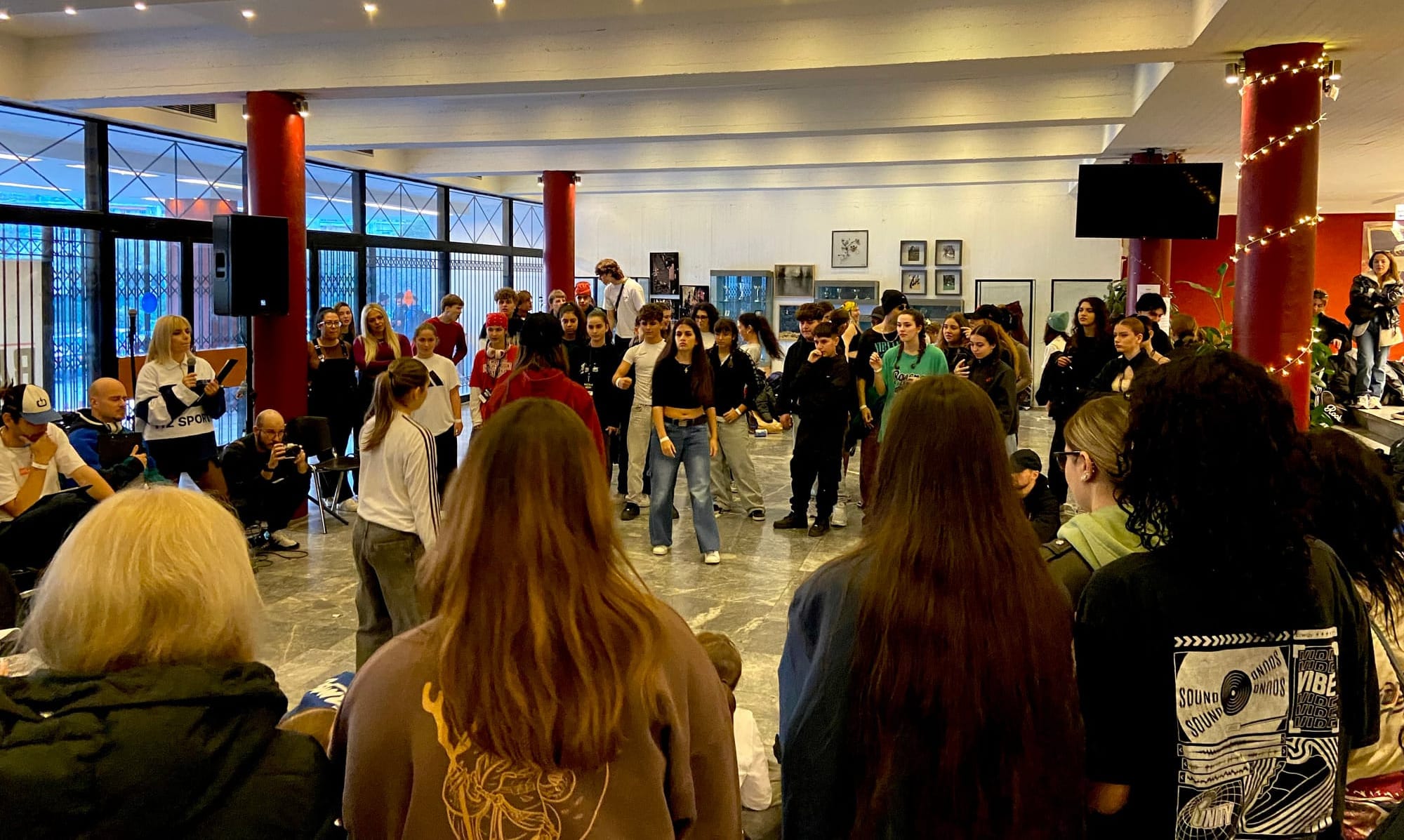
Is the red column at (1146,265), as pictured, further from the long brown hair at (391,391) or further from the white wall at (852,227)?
the long brown hair at (391,391)

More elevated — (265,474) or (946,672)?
(946,672)

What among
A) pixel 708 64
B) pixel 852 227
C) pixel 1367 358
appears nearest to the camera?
pixel 708 64

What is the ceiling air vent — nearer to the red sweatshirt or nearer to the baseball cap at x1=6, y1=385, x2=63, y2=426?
the baseball cap at x1=6, y1=385, x2=63, y2=426

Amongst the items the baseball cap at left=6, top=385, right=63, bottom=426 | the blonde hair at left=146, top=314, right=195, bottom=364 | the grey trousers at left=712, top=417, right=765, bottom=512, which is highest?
the blonde hair at left=146, top=314, right=195, bottom=364

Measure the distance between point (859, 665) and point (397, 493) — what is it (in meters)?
2.57

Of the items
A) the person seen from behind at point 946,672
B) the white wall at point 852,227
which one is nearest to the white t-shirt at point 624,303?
the white wall at point 852,227

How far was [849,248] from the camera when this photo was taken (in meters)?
17.1

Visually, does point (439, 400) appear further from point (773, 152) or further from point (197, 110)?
point (773, 152)

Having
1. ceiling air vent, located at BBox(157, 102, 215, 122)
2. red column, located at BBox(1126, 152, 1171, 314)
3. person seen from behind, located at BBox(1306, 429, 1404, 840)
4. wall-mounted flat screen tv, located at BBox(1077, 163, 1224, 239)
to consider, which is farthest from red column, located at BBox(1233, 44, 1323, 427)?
ceiling air vent, located at BBox(157, 102, 215, 122)

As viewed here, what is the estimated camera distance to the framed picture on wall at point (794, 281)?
17312 millimetres

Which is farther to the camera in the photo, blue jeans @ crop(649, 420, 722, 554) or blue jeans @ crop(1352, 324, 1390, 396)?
blue jeans @ crop(1352, 324, 1390, 396)

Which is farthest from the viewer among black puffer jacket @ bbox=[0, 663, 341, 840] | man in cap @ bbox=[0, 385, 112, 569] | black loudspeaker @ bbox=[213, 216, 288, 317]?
black loudspeaker @ bbox=[213, 216, 288, 317]

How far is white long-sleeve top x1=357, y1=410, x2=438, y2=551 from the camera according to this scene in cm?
383

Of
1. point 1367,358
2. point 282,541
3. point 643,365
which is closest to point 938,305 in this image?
point 1367,358
